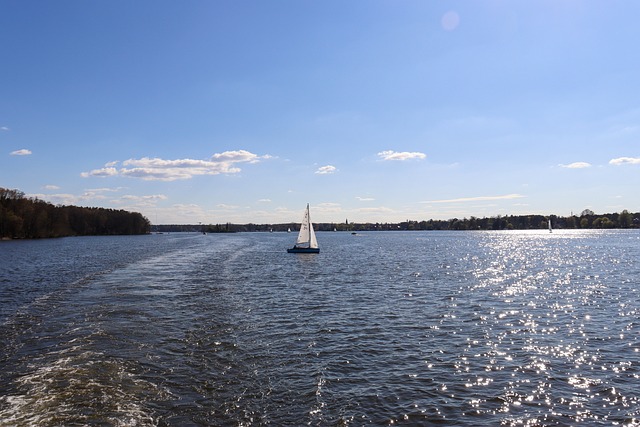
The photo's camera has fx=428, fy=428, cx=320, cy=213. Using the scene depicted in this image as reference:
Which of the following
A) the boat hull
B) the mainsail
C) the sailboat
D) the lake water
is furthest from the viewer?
the mainsail

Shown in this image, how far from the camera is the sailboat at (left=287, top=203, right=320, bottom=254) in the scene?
8962cm

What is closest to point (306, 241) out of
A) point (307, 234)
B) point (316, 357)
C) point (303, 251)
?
point (307, 234)

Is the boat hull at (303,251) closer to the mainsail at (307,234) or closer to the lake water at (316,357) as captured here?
the mainsail at (307,234)

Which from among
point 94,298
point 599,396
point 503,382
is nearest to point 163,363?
point 503,382

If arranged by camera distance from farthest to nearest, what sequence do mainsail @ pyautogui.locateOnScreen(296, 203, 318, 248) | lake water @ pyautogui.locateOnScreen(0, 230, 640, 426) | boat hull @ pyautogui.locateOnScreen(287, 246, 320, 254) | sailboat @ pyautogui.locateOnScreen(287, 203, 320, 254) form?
mainsail @ pyautogui.locateOnScreen(296, 203, 318, 248)
sailboat @ pyautogui.locateOnScreen(287, 203, 320, 254)
boat hull @ pyautogui.locateOnScreen(287, 246, 320, 254)
lake water @ pyautogui.locateOnScreen(0, 230, 640, 426)

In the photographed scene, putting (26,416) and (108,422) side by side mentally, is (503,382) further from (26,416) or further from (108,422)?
(26,416)

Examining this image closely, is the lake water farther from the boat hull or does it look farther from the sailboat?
the sailboat

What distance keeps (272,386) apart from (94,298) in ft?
77.6

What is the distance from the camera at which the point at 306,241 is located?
92.8 metres

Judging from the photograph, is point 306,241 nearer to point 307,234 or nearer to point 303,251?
point 307,234

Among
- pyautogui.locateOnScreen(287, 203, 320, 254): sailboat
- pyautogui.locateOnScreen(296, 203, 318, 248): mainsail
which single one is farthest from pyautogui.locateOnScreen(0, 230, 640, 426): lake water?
pyautogui.locateOnScreen(296, 203, 318, 248): mainsail

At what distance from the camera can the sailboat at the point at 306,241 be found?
294 ft

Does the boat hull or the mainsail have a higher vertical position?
the mainsail

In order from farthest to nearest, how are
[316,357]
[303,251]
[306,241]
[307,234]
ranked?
[307,234]
[306,241]
[303,251]
[316,357]
